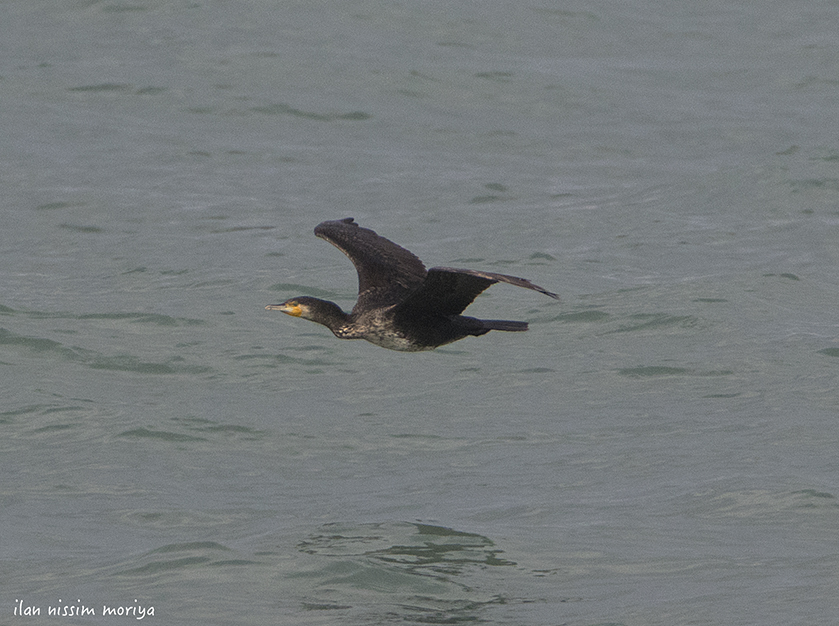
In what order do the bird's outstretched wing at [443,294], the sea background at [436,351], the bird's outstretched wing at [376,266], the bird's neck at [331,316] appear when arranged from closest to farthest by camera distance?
the bird's outstretched wing at [443,294], the sea background at [436,351], the bird's neck at [331,316], the bird's outstretched wing at [376,266]

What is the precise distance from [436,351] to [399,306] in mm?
3807

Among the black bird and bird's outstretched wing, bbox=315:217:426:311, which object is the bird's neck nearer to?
the black bird

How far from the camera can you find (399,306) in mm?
9219

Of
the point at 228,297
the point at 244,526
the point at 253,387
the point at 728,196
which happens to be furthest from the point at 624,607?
the point at 728,196

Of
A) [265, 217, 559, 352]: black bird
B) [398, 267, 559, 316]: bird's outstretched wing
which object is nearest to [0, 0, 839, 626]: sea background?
[265, 217, 559, 352]: black bird

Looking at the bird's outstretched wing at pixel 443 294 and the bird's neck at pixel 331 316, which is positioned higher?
the bird's outstretched wing at pixel 443 294

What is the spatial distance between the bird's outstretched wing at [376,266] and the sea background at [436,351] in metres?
1.48

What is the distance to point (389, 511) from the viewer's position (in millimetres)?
9695

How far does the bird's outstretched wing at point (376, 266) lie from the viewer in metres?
9.83

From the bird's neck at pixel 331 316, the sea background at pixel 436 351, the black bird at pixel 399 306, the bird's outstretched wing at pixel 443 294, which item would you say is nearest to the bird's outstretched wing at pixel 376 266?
the black bird at pixel 399 306

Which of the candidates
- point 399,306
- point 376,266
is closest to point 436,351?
point 376,266

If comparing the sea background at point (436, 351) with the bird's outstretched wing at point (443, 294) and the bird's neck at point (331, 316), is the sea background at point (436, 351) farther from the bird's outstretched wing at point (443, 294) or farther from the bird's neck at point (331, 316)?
the bird's outstretched wing at point (443, 294)

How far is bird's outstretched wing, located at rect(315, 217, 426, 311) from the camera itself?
32.2ft

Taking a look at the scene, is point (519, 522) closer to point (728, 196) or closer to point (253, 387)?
point (253, 387)
